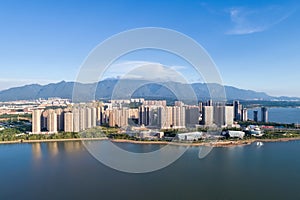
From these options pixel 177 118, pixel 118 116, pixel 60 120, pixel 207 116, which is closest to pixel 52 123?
pixel 60 120

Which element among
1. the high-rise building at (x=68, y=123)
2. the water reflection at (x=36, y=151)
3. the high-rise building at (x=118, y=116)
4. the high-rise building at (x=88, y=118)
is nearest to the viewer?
the water reflection at (x=36, y=151)

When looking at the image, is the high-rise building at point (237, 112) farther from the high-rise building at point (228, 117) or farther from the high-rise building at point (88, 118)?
the high-rise building at point (88, 118)

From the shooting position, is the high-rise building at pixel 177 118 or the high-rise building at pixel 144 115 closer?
the high-rise building at pixel 177 118

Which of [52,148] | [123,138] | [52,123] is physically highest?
[52,123]

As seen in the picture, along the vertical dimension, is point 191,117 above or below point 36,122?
above

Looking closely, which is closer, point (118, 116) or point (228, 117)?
point (118, 116)

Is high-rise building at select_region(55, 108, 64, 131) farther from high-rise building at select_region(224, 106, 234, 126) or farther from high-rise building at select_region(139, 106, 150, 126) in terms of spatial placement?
high-rise building at select_region(224, 106, 234, 126)

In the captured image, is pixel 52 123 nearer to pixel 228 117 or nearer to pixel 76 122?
pixel 76 122

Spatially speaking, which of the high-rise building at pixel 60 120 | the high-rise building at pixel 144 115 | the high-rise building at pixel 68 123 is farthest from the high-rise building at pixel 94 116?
the high-rise building at pixel 144 115

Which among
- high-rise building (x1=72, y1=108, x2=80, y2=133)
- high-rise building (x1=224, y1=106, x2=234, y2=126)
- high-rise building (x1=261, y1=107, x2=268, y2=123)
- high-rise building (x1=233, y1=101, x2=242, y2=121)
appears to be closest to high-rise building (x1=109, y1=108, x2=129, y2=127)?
high-rise building (x1=72, y1=108, x2=80, y2=133)

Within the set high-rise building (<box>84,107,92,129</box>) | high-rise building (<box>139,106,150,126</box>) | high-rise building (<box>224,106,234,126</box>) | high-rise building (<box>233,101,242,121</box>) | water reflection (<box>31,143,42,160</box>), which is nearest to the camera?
water reflection (<box>31,143,42,160</box>)

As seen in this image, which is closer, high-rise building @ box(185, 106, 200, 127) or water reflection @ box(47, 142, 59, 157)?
water reflection @ box(47, 142, 59, 157)

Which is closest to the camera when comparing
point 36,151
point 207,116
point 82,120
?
point 36,151
